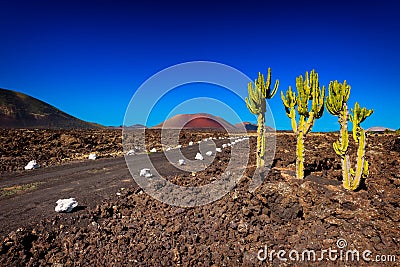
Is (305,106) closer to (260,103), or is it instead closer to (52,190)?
(260,103)

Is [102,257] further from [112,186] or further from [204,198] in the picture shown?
[112,186]

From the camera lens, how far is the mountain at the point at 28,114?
74375mm

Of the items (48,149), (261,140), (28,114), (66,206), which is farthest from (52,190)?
(28,114)

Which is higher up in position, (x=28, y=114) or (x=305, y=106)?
(x=28, y=114)

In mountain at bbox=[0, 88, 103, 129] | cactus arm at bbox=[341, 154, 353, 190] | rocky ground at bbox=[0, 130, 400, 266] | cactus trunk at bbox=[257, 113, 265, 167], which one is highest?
mountain at bbox=[0, 88, 103, 129]

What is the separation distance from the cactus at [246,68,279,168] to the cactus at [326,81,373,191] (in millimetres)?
2618

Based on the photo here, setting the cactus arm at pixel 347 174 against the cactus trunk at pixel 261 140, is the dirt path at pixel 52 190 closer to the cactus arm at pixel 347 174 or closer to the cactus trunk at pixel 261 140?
the cactus trunk at pixel 261 140

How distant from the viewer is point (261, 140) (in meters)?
10.3

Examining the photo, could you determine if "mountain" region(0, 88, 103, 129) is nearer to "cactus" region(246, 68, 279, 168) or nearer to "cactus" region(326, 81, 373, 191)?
"cactus" region(246, 68, 279, 168)

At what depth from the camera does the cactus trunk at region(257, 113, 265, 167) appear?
10.1m

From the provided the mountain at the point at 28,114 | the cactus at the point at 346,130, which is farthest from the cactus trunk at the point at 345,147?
the mountain at the point at 28,114

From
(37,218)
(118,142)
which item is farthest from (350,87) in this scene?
(118,142)

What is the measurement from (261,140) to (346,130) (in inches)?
128

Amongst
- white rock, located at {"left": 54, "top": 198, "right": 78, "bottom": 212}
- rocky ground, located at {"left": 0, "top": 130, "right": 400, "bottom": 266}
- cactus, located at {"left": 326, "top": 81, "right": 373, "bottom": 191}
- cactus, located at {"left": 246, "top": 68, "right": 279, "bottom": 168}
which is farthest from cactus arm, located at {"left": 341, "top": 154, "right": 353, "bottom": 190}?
white rock, located at {"left": 54, "top": 198, "right": 78, "bottom": 212}
